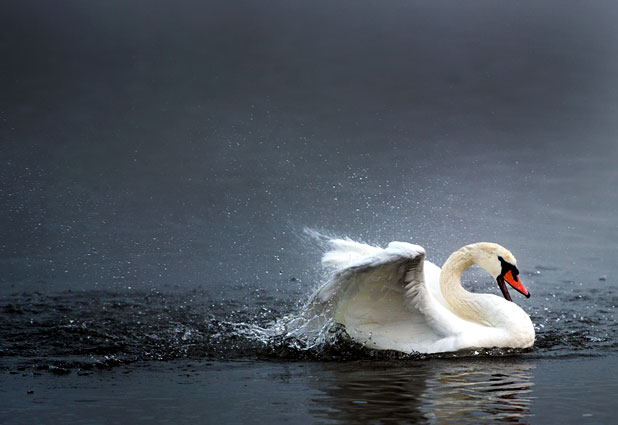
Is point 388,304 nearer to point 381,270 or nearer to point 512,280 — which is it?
point 381,270

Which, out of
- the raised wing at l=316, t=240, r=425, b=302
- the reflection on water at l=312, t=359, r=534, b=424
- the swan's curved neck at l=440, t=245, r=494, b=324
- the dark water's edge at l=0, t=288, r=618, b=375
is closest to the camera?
the reflection on water at l=312, t=359, r=534, b=424

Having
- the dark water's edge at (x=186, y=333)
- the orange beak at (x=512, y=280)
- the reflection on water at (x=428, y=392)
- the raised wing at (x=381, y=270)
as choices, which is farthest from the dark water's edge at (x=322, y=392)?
the orange beak at (x=512, y=280)

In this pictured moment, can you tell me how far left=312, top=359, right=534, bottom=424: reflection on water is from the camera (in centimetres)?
529

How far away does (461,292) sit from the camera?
28.3 ft

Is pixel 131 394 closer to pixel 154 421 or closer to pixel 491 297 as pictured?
pixel 154 421

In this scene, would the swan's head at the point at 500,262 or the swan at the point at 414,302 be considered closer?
the swan at the point at 414,302

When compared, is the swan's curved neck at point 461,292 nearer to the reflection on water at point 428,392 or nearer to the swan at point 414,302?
the swan at point 414,302

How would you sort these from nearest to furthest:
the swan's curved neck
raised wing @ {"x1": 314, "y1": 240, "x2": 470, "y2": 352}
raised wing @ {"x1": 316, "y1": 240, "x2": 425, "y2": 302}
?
raised wing @ {"x1": 316, "y1": 240, "x2": 425, "y2": 302} < raised wing @ {"x1": 314, "y1": 240, "x2": 470, "y2": 352} < the swan's curved neck

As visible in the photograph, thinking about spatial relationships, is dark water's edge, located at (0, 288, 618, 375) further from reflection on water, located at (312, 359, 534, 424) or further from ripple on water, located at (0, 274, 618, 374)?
reflection on water, located at (312, 359, 534, 424)

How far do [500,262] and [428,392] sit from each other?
3.04 metres

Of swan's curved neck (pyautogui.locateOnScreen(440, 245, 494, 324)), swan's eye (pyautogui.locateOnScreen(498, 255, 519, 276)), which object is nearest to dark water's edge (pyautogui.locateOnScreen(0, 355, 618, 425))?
swan's curved neck (pyautogui.locateOnScreen(440, 245, 494, 324))

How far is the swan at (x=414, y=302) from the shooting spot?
23.4 ft

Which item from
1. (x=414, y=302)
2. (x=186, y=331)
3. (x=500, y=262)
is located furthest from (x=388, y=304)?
(x=186, y=331)

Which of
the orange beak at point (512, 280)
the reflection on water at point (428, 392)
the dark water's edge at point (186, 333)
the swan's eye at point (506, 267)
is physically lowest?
the reflection on water at point (428, 392)
